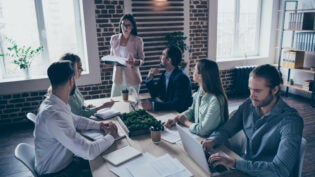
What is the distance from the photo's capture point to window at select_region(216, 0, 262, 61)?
591 centimetres

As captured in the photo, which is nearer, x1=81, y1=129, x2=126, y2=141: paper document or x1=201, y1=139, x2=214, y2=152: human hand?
x1=201, y1=139, x2=214, y2=152: human hand

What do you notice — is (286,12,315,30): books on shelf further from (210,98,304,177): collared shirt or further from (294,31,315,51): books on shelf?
(210,98,304,177): collared shirt

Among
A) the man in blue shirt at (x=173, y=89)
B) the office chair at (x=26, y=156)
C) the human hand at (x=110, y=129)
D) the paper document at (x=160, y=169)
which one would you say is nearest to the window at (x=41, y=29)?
the man in blue shirt at (x=173, y=89)

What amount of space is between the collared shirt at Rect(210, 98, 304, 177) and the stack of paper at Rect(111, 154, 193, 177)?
0.34 metres

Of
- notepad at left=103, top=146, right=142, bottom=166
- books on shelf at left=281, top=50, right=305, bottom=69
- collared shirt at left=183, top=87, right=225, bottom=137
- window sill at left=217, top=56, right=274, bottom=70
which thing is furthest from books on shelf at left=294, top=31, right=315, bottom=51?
notepad at left=103, top=146, right=142, bottom=166

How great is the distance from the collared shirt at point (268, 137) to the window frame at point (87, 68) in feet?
10.8

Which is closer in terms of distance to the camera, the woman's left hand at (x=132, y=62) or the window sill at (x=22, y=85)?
the woman's left hand at (x=132, y=62)

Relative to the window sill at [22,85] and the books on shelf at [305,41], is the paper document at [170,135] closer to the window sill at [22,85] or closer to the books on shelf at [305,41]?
the window sill at [22,85]

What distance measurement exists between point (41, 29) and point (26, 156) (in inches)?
133

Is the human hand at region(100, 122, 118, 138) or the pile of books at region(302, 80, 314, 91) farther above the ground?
the human hand at region(100, 122, 118, 138)

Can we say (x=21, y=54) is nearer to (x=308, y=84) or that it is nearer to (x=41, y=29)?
(x=41, y=29)

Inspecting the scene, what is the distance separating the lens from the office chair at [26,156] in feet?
5.42

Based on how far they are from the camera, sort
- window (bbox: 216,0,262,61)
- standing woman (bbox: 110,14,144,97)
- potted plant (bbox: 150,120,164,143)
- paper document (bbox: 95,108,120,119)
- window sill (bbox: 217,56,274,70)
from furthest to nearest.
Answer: window (bbox: 216,0,262,61), window sill (bbox: 217,56,274,70), standing woman (bbox: 110,14,144,97), paper document (bbox: 95,108,120,119), potted plant (bbox: 150,120,164,143)

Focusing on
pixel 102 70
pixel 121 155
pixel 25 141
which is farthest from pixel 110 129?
pixel 102 70
